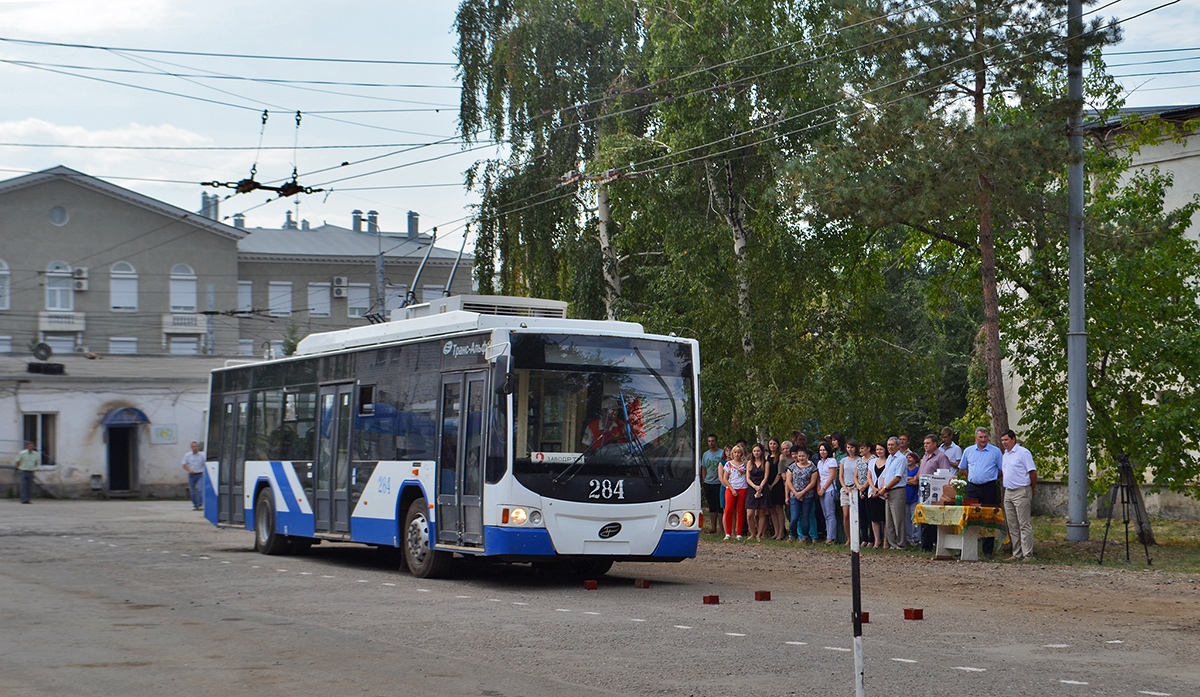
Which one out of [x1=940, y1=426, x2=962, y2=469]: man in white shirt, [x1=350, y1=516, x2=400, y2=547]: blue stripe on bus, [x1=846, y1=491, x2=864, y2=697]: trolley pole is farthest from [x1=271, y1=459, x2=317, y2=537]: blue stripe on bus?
[x1=846, y1=491, x2=864, y2=697]: trolley pole

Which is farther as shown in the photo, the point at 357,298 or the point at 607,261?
the point at 357,298

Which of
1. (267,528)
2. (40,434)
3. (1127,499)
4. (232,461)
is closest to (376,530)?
(267,528)

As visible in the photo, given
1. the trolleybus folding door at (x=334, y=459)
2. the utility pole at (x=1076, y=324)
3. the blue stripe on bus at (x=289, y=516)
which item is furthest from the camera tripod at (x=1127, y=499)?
the blue stripe on bus at (x=289, y=516)

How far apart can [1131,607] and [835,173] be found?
9.17m

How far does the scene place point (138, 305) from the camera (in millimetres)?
63375

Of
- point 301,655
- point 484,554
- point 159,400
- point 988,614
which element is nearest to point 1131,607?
point 988,614

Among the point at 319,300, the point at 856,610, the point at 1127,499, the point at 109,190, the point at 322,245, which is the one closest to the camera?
the point at 856,610

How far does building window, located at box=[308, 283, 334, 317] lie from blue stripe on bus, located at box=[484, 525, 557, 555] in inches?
2213

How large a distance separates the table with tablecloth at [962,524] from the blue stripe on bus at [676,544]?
4.69 metres

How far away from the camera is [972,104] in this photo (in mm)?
20344

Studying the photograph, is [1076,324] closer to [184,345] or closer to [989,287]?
[989,287]

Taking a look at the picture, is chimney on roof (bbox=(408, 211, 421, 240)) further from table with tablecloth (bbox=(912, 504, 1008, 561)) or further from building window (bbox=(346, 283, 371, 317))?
table with tablecloth (bbox=(912, 504, 1008, 561))

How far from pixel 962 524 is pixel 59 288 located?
171 feet

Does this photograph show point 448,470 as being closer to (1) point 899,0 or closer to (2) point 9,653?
(2) point 9,653
